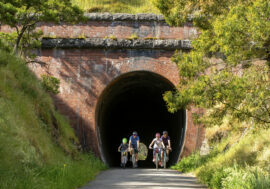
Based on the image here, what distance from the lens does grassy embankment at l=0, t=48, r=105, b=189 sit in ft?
17.4

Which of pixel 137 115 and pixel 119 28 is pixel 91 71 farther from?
pixel 137 115

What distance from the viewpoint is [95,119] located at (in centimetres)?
1375

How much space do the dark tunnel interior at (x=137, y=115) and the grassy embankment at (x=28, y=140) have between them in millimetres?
5182

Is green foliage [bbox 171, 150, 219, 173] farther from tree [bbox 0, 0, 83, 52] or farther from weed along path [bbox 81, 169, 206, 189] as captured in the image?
tree [bbox 0, 0, 83, 52]

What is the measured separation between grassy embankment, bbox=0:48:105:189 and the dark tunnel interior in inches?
204

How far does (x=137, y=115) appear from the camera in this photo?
82.7ft

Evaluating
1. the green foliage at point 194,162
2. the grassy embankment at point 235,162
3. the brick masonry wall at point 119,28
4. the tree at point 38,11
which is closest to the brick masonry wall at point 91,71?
the brick masonry wall at point 119,28

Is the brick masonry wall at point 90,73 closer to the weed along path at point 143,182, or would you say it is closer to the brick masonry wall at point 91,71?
the brick masonry wall at point 91,71

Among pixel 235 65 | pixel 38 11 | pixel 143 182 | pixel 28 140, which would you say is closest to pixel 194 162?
pixel 143 182

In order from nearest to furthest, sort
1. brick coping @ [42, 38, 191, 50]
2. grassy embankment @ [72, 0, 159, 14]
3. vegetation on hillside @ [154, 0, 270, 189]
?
vegetation on hillside @ [154, 0, 270, 189] < brick coping @ [42, 38, 191, 50] < grassy embankment @ [72, 0, 159, 14]

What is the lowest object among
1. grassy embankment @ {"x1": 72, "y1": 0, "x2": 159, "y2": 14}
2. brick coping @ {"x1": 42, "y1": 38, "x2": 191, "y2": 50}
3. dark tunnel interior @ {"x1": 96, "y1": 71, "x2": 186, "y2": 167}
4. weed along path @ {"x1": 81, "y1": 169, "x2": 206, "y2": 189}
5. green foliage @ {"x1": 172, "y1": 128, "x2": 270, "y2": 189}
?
weed along path @ {"x1": 81, "y1": 169, "x2": 206, "y2": 189}

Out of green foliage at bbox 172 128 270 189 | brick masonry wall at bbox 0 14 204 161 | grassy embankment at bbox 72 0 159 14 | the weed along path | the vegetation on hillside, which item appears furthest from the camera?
grassy embankment at bbox 72 0 159 14

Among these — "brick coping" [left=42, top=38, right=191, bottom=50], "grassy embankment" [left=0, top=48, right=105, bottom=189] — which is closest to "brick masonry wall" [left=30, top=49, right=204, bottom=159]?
"brick coping" [left=42, top=38, right=191, bottom=50]

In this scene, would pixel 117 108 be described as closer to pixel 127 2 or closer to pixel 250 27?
pixel 127 2
